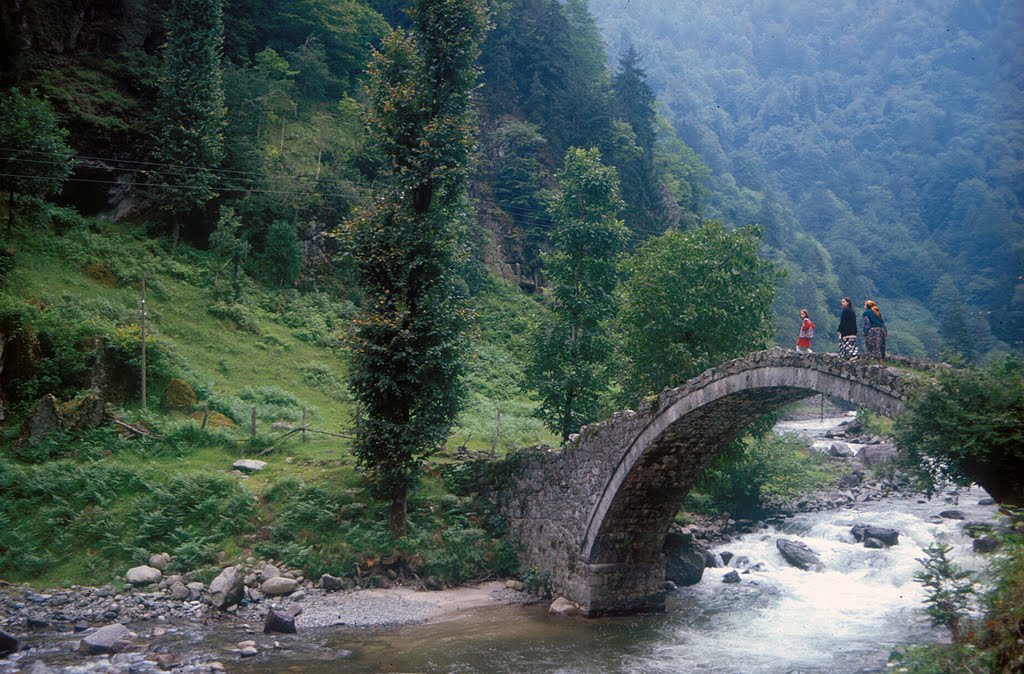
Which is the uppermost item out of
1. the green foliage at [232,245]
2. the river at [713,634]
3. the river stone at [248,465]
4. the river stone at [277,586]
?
the green foliage at [232,245]

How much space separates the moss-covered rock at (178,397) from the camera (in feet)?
67.2

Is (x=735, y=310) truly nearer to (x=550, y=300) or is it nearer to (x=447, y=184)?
(x=550, y=300)

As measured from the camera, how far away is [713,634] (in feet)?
49.8

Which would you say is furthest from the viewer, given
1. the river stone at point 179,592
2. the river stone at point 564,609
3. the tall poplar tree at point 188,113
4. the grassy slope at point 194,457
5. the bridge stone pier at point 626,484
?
the tall poplar tree at point 188,113

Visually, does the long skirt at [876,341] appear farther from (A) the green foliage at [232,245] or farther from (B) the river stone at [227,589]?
(A) the green foliage at [232,245]

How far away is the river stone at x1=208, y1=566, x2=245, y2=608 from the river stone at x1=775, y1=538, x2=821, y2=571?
14487 mm

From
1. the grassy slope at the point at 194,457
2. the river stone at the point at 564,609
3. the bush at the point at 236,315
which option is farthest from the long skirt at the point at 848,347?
the bush at the point at 236,315

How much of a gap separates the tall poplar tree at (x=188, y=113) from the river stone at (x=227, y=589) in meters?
18.3

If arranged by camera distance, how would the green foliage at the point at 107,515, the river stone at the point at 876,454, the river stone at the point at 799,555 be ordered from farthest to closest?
the river stone at the point at 876,454 < the river stone at the point at 799,555 < the green foliage at the point at 107,515

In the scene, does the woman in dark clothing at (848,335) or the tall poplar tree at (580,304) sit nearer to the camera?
the woman in dark clothing at (848,335)

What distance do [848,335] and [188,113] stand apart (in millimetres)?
26565

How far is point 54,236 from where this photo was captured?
2498 cm

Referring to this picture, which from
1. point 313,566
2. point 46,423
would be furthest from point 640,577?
point 46,423

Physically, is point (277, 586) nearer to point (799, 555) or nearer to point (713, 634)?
point (713, 634)
